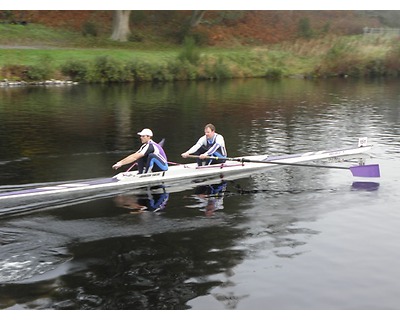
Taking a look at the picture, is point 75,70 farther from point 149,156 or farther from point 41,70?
point 149,156

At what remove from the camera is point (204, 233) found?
15812 millimetres

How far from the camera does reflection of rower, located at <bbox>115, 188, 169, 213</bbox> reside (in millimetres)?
17953

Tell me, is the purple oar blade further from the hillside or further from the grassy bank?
the hillside

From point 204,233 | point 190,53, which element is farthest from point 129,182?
point 190,53

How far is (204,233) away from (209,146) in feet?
20.4

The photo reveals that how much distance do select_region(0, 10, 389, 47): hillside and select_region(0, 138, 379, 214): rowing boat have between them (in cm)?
4516

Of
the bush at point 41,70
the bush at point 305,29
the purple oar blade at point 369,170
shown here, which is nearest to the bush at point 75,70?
the bush at point 41,70

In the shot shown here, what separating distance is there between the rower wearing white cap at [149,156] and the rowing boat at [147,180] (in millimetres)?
239

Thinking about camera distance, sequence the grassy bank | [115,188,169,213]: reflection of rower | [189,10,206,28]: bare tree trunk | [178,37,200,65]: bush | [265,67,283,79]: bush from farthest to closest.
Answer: [189,10,206,28]: bare tree trunk
[265,67,283,79]: bush
[178,37,200,65]: bush
the grassy bank
[115,188,169,213]: reflection of rower

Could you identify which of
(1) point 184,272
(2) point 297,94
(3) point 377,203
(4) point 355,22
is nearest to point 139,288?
(1) point 184,272

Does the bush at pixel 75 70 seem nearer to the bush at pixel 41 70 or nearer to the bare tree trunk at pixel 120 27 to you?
the bush at pixel 41 70

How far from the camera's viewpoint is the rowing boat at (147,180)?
1780 centimetres

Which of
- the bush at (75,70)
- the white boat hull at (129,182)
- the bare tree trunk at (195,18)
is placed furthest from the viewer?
the bare tree trunk at (195,18)

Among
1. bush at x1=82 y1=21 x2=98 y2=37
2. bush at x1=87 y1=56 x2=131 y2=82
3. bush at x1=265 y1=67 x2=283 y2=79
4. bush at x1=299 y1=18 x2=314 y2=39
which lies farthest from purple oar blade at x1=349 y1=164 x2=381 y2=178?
bush at x1=299 y1=18 x2=314 y2=39
